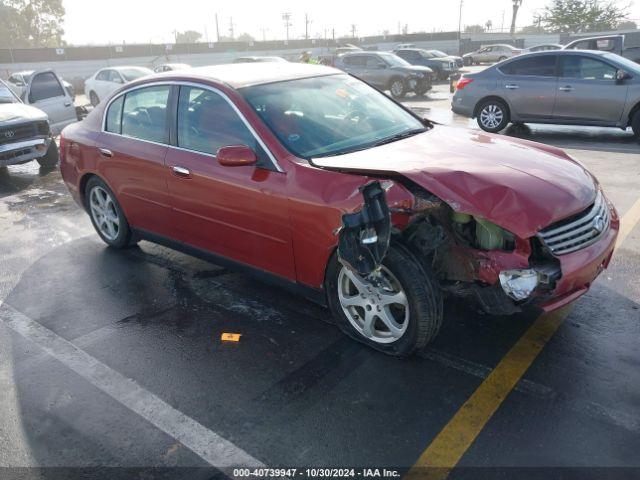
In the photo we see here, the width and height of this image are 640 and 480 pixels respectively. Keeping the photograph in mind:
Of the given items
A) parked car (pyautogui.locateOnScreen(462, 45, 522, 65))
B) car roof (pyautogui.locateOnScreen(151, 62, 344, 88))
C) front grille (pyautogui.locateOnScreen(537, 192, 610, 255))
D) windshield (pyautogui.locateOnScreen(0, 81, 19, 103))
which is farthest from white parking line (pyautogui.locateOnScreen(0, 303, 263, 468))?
parked car (pyautogui.locateOnScreen(462, 45, 522, 65))

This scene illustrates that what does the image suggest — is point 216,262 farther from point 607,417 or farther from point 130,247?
point 607,417

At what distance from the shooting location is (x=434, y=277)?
296 centimetres

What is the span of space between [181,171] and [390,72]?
15.7 meters

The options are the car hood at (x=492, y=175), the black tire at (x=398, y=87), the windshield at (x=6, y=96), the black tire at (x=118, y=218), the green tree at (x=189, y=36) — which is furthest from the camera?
the green tree at (x=189, y=36)

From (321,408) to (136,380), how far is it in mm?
1186

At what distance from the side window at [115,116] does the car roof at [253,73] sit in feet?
1.44

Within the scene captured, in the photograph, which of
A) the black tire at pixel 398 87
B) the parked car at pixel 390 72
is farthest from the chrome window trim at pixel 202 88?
the black tire at pixel 398 87

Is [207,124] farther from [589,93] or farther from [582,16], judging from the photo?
[582,16]

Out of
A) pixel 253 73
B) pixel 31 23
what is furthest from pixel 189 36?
pixel 253 73

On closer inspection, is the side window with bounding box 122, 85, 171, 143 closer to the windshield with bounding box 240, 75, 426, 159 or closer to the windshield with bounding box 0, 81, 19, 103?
the windshield with bounding box 240, 75, 426, 159

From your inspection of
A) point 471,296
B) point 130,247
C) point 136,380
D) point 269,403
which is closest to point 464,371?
point 471,296

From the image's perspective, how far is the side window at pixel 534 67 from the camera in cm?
966

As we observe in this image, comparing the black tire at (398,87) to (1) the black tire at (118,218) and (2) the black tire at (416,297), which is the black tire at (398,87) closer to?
(1) the black tire at (118,218)

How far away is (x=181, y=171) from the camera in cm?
401
